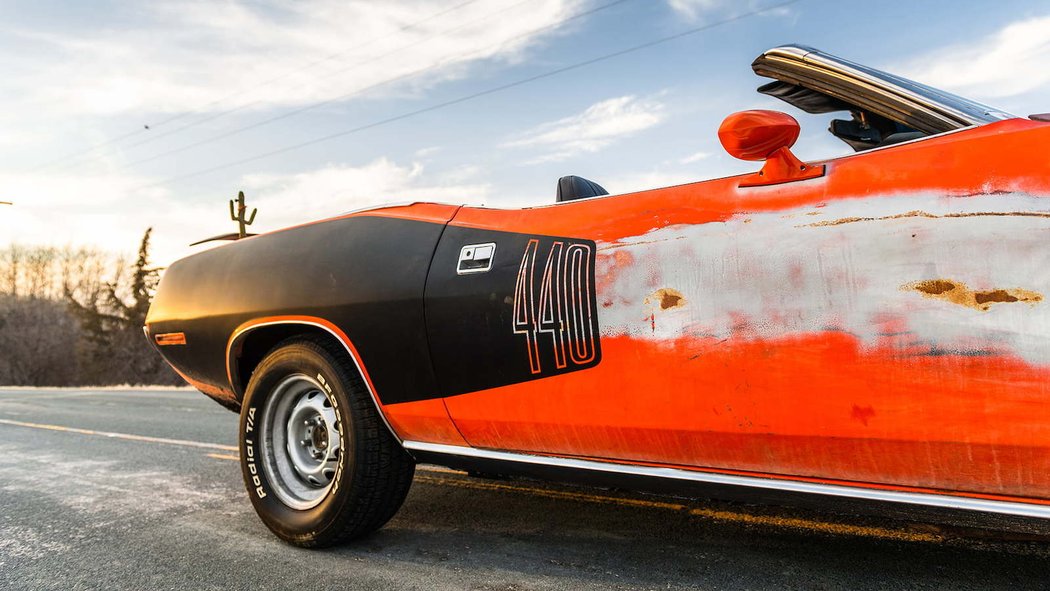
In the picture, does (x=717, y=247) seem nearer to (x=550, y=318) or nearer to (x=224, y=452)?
(x=550, y=318)

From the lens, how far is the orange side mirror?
2.05 metres

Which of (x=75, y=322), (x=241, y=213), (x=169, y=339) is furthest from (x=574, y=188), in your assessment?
(x=75, y=322)

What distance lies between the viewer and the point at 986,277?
172 cm

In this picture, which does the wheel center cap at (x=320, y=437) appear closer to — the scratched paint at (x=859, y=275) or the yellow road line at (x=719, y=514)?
the yellow road line at (x=719, y=514)

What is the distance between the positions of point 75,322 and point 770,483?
65267 mm

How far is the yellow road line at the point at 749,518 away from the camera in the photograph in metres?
2.77

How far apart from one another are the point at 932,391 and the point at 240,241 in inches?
118

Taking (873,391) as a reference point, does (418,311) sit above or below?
above

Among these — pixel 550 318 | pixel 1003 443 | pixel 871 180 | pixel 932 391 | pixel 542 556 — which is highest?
pixel 871 180

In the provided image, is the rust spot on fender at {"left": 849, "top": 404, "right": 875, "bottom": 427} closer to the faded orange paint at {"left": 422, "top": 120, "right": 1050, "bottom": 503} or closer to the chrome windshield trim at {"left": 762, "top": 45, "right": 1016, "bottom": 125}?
the faded orange paint at {"left": 422, "top": 120, "right": 1050, "bottom": 503}

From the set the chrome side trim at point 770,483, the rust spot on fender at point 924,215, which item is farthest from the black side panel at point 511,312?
the rust spot on fender at point 924,215

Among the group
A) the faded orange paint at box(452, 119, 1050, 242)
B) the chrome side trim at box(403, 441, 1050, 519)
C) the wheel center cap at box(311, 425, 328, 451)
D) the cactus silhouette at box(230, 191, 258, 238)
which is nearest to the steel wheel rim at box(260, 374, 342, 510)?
the wheel center cap at box(311, 425, 328, 451)

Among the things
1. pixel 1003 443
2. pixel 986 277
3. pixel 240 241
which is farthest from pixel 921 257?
pixel 240 241

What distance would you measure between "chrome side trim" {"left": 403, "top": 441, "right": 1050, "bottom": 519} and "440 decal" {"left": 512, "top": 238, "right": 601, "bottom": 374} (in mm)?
347
